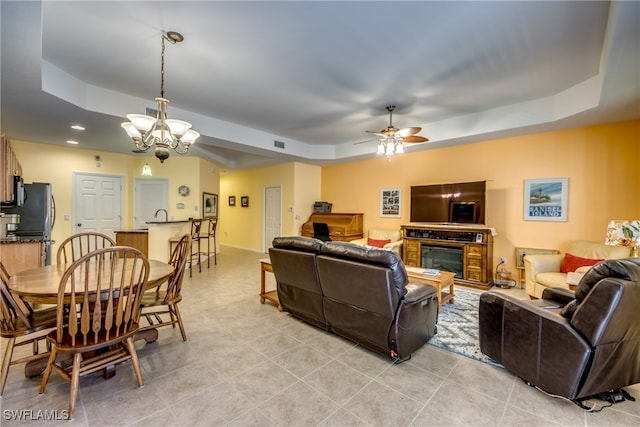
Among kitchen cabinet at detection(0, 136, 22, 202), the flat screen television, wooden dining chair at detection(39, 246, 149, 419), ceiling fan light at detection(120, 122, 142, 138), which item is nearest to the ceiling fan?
the flat screen television

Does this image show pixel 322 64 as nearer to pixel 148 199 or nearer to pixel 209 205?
pixel 209 205

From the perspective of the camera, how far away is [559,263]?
3752 millimetres

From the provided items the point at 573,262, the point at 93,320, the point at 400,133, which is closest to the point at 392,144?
the point at 400,133

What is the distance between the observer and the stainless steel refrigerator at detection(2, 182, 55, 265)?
14.3 ft

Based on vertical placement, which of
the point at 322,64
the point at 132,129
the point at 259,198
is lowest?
the point at 259,198

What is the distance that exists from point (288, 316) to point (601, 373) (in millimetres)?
2699

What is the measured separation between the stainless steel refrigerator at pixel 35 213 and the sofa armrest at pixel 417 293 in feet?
17.8

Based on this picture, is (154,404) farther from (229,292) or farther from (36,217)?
(36,217)

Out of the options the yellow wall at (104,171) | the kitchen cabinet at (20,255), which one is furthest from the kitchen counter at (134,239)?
the kitchen cabinet at (20,255)

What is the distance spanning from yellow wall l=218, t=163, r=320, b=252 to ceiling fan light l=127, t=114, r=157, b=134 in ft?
14.8

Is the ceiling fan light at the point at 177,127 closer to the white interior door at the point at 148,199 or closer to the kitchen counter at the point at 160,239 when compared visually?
the kitchen counter at the point at 160,239

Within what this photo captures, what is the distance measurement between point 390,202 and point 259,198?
3.98 metres

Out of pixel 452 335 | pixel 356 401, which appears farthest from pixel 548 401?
pixel 356 401

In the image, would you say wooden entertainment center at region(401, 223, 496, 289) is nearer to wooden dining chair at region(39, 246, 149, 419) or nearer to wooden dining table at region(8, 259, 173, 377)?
wooden dining table at region(8, 259, 173, 377)
